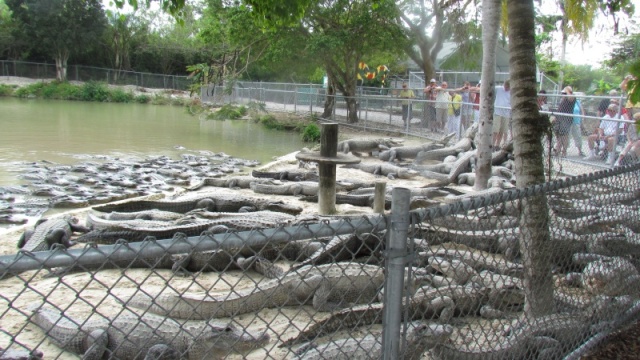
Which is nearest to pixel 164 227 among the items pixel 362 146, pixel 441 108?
pixel 362 146

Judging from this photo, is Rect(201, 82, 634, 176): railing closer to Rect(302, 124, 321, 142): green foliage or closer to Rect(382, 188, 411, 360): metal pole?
Result: Rect(302, 124, 321, 142): green foliage

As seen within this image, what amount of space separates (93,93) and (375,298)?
39.4 meters

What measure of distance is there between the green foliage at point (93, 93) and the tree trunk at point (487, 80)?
116ft

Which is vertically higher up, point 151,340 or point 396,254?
point 396,254

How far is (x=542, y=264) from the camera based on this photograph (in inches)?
131

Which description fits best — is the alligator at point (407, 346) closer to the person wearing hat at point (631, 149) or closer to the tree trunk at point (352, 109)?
the person wearing hat at point (631, 149)

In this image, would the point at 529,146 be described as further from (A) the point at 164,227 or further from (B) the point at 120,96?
(B) the point at 120,96

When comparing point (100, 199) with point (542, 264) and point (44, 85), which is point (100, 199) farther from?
point (44, 85)

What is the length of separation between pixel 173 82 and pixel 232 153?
3302 cm

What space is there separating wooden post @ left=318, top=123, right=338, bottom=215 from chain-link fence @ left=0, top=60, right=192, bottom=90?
124 feet

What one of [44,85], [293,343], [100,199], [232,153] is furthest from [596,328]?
[44,85]

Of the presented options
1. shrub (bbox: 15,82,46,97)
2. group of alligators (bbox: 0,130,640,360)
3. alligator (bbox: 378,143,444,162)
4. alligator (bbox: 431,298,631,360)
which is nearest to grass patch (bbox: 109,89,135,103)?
shrub (bbox: 15,82,46,97)

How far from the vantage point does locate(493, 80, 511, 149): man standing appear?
479 inches

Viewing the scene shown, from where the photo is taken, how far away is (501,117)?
1230 cm
